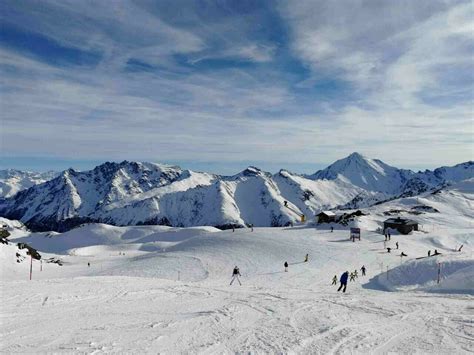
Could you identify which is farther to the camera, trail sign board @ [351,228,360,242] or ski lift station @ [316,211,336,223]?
ski lift station @ [316,211,336,223]

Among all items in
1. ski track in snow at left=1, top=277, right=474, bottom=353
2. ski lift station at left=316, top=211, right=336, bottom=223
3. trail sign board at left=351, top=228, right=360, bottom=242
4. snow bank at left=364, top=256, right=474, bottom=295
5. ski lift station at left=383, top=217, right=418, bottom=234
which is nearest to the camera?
ski track in snow at left=1, top=277, right=474, bottom=353

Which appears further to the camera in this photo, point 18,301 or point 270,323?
point 18,301

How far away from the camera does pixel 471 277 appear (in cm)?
2666

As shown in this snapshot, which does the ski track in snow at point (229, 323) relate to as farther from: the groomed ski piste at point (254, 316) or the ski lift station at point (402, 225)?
the ski lift station at point (402, 225)

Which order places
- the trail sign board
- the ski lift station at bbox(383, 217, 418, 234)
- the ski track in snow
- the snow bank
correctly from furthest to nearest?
the ski lift station at bbox(383, 217, 418, 234)
the trail sign board
the snow bank
the ski track in snow

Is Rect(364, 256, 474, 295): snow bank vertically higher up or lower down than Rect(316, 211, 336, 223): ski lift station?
lower down

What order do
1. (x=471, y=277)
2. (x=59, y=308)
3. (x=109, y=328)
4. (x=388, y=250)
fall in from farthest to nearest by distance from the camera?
(x=388, y=250)
(x=471, y=277)
(x=59, y=308)
(x=109, y=328)

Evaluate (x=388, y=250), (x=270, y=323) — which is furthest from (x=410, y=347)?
(x=388, y=250)

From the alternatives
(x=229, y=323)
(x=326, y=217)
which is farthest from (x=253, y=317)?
(x=326, y=217)

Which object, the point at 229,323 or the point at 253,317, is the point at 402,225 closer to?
the point at 253,317

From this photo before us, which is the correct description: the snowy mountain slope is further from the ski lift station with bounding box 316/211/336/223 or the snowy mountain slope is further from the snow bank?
the ski lift station with bounding box 316/211/336/223

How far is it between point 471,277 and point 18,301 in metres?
28.2

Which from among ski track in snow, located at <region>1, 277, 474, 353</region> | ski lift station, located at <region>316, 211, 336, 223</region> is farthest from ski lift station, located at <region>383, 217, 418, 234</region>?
ski track in snow, located at <region>1, 277, 474, 353</region>

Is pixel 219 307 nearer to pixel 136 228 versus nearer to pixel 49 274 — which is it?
pixel 49 274
